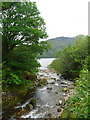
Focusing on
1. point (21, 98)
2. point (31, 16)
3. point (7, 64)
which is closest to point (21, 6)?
point (31, 16)

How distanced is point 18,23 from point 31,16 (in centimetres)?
237

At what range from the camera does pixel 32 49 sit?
11.6 metres

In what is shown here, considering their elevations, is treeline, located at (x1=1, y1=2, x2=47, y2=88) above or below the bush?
above

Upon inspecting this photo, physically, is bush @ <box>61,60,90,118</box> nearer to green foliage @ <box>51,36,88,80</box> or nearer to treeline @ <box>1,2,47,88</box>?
treeline @ <box>1,2,47,88</box>

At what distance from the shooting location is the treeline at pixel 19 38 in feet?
34.1

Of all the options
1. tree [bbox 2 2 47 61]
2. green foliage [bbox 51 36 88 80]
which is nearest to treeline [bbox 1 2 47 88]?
tree [bbox 2 2 47 61]

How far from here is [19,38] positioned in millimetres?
11633

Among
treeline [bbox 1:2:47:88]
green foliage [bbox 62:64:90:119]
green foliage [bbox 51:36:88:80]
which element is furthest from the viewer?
green foliage [bbox 51:36:88:80]

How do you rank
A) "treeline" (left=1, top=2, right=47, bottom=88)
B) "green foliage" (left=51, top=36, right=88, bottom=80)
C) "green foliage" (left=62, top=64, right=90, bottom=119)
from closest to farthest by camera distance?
"green foliage" (left=62, top=64, right=90, bottom=119), "treeline" (left=1, top=2, right=47, bottom=88), "green foliage" (left=51, top=36, right=88, bottom=80)

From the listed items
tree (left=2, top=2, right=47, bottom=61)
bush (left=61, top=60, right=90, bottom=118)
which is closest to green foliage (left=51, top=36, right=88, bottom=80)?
tree (left=2, top=2, right=47, bottom=61)

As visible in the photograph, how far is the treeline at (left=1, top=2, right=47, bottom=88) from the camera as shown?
10.4 metres

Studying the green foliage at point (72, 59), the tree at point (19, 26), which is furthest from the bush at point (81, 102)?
the green foliage at point (72, 59)

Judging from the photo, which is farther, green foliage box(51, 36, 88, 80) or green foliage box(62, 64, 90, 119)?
green foliage box(51, 36, 88, 80)

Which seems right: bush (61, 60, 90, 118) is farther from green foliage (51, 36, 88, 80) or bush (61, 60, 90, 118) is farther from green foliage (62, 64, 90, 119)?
green foliage (51, 36, 88, 80)
